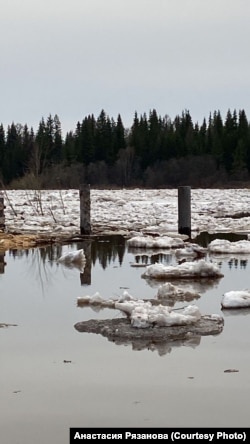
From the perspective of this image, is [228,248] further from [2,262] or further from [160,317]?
[160,317]

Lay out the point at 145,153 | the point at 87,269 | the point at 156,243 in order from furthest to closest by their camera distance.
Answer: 1. the point at 145,153
2. the point at 156,243
3. the point at 87,269

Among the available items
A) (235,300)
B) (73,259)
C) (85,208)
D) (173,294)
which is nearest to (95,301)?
(173,294)

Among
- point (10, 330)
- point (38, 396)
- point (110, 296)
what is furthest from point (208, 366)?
point (110, 296)

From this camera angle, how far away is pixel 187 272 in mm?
8664

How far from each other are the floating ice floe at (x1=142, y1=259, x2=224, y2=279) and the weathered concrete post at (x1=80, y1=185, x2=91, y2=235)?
19.6ft

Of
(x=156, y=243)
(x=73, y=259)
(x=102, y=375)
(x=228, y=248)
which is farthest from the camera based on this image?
(x=156, y=243)

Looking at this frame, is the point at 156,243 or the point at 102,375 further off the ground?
the point at 156,243

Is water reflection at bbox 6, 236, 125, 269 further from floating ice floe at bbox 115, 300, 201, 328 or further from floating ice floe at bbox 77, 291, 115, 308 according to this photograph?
floating ice floe at bbox 115, 300, 201, 328

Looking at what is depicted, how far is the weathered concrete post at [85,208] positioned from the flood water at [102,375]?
7019 mm

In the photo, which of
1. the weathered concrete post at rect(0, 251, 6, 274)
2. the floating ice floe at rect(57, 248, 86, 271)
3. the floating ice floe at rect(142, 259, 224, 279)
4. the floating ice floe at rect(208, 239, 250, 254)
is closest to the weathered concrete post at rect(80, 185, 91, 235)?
the weathered concrete post at rect(0, 251, 6, 274)

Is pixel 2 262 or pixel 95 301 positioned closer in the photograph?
pixel 95 301

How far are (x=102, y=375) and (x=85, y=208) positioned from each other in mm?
9979

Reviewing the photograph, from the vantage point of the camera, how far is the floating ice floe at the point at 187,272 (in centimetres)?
862

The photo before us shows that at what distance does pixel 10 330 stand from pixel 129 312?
1.12m
